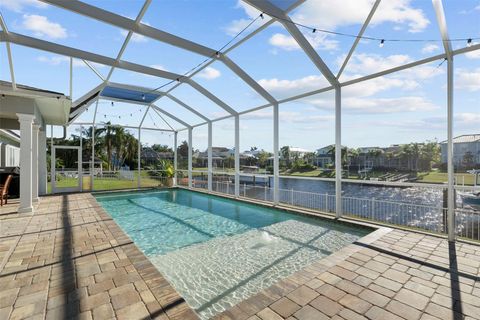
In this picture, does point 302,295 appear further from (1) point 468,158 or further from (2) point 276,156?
(2) point 276,156

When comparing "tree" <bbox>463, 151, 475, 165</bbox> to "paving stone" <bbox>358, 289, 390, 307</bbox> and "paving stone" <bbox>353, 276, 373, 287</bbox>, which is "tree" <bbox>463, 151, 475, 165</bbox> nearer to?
"paving stone" <bbox>353, 276, 373, 287</bbox>

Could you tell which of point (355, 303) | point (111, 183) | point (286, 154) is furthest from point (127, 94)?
point (355, 303)

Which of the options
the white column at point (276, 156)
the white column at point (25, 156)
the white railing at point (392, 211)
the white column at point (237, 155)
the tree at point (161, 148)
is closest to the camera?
the white railing at point (392, 211)

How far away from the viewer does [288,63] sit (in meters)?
6.03

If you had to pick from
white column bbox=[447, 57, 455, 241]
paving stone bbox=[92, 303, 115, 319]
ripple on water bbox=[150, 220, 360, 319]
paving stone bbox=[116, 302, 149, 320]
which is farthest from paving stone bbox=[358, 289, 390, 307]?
white column bbox=[447, 57, 455, 241]

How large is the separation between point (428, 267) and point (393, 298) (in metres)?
1.13

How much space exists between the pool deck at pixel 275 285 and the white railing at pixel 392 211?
467 millimetres

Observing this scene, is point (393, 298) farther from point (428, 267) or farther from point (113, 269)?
point (113, 269)

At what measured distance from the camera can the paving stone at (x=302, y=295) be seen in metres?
2.62

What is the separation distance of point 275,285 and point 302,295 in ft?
1.11

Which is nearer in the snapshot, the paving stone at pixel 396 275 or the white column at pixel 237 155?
the paving stone at pixel 396 275

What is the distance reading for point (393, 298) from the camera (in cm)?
267

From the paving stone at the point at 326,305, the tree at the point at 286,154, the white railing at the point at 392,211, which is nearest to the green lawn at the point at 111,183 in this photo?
the white railing at the point at 392,211

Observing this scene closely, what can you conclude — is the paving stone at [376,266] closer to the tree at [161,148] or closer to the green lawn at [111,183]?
the green lawn at [111,183]
